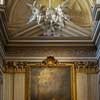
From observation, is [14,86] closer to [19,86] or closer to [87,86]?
[19,86]

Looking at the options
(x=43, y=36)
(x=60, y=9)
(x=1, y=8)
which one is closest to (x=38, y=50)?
(x=43, y=36)

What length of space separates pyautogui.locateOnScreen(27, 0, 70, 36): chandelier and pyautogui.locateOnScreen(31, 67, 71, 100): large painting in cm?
193

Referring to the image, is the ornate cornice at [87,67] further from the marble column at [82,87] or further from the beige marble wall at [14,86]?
the beige marble wall at [14,86]

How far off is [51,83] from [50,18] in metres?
3.25

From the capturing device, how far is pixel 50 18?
76.5ft

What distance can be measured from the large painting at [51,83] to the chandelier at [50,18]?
193 centimetres

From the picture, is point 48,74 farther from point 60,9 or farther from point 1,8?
point 1,8

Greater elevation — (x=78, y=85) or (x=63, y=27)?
(x=63, y=27)

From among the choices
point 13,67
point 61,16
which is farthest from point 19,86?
point 61,16

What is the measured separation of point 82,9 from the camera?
24266mm

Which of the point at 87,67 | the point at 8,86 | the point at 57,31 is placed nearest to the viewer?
the point at 8,86

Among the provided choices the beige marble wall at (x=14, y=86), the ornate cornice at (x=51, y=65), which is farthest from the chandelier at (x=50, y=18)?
the beige marble wall at (x=14, y=86)

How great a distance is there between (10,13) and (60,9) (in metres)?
2.60

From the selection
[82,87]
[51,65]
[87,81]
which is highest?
[51,65]
